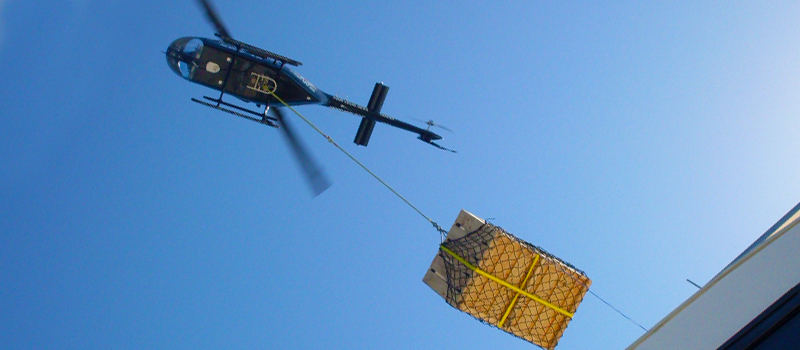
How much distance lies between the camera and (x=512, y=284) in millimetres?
8703

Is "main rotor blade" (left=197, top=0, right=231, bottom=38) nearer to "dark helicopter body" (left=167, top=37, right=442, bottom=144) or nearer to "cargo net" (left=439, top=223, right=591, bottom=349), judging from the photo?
"dark helicopter body" (left=167, top=37, right=442, bottom=144)

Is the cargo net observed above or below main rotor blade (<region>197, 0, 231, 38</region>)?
below

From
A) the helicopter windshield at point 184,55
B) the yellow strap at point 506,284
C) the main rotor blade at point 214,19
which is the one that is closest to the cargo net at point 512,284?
the yellow strap at point 506,284

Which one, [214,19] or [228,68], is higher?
[214,19]

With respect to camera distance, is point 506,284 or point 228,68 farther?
point 228,68

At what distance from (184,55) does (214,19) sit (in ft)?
4.35

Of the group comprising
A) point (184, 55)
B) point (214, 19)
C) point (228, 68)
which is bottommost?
point (184, 55)

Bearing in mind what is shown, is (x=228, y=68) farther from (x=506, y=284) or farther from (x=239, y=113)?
(x=506, y=284)

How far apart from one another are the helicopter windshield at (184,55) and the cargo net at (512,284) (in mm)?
7648

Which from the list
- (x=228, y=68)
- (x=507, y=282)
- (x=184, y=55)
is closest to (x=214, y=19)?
(x=228, y=68)

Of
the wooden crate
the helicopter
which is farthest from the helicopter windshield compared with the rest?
the wooden crate

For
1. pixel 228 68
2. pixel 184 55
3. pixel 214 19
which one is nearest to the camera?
pixel 214 19

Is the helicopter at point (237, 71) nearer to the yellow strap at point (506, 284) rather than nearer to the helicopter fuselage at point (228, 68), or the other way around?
the helicopter fuselage at point (228, 68)

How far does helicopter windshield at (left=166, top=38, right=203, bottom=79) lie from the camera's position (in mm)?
11891
